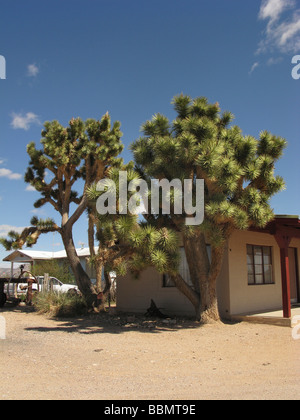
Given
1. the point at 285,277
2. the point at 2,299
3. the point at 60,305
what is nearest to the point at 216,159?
the point at 285,277

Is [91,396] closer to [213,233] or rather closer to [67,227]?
[213,233]

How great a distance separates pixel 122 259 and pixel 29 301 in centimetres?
886

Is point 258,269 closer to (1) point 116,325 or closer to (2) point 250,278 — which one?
(2) point 250,278

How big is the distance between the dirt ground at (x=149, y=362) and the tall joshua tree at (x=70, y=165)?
14.1 feet

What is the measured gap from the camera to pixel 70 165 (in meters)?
14.8

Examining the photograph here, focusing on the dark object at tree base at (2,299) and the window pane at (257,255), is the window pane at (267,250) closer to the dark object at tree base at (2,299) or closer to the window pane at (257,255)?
the window pane at (257,255)

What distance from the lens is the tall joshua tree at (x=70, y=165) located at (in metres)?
14.4

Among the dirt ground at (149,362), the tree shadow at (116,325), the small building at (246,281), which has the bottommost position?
the tree shadow at (116,325)

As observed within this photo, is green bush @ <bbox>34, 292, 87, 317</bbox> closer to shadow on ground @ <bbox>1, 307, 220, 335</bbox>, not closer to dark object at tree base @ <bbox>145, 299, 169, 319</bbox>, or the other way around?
shadow on ground @ <bbox>1, 307, 220, 335</bbox>

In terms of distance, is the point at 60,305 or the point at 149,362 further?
the point at 60,305

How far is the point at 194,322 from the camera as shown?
11031 millimetres


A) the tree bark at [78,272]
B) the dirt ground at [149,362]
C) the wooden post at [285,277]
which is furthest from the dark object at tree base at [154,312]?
the wooden post at [285,277]

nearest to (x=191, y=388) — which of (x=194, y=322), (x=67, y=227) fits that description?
(x=194, y=322)

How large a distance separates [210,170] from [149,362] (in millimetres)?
4481
